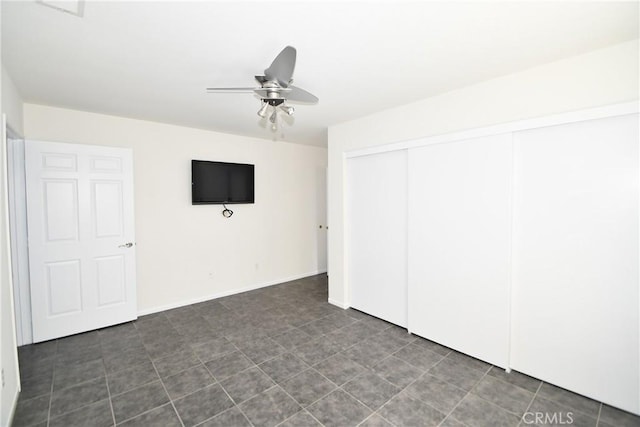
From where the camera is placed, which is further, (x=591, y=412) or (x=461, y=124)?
(x=461, y=124)

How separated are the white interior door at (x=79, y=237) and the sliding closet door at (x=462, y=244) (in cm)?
339

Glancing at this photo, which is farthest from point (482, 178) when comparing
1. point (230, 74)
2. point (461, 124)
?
point (230, 74)

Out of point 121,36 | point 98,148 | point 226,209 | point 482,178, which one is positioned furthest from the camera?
point 226,209

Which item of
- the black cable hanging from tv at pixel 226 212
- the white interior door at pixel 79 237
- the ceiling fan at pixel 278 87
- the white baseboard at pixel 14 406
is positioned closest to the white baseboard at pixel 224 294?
the white interior door at pixel 79 237

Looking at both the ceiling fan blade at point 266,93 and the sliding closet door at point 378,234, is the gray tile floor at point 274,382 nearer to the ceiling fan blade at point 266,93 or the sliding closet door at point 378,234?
the sliding closet door at point 378,234

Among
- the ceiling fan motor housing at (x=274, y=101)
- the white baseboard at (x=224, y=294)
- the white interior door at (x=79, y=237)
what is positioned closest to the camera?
the ceiling fan motor housing at (x=274, y=101)

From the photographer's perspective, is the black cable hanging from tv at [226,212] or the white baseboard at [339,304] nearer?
the white baseboard at [339,304]

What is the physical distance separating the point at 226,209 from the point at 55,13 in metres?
3.00

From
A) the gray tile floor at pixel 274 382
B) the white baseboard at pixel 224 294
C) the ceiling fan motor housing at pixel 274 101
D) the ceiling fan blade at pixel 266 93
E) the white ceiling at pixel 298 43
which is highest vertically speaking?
the white ceiling at pixel 298 43

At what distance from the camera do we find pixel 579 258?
2176 mm

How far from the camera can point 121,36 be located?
1827 mm

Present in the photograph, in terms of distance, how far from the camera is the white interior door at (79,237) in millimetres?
3066

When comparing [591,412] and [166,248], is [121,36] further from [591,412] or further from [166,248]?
[591,412]

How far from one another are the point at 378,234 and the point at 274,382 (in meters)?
2.00
